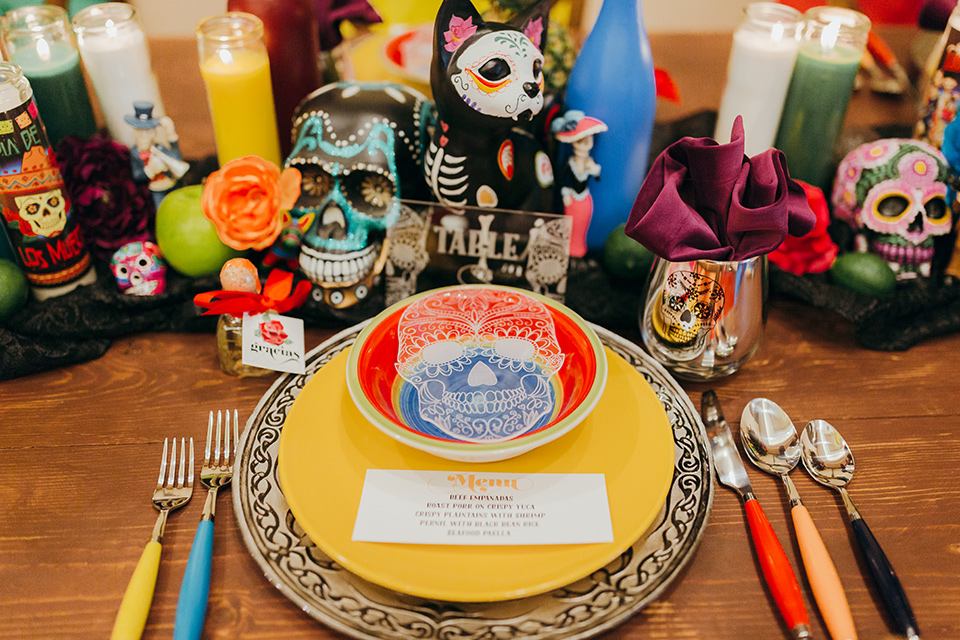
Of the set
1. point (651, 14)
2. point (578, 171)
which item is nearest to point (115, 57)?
point (578, 171)

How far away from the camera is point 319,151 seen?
81 centimetres

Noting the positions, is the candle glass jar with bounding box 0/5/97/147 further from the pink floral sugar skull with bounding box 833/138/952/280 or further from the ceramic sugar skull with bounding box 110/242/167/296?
the pink floral sugar skull with bounding box 833/138/952/280

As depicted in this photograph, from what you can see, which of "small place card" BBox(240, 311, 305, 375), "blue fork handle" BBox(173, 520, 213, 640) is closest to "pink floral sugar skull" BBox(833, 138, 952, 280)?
"small place card" BBox(240, 311, 305, 375)

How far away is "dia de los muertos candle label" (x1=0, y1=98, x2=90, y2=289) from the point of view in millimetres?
727

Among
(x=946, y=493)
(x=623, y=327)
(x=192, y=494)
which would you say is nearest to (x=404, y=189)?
(x=623, y=327)

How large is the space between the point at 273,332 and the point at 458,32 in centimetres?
39

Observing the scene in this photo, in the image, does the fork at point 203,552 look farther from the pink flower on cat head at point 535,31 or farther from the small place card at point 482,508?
the pink flower on cat head at point 535,31

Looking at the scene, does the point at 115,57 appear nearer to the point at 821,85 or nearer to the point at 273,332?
the point at 273,332

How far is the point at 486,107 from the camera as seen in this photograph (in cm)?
72

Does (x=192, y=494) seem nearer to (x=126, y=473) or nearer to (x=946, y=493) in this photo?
(x=126, y=473)

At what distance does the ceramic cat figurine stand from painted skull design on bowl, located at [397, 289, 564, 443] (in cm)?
14

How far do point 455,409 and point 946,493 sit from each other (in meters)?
0.49

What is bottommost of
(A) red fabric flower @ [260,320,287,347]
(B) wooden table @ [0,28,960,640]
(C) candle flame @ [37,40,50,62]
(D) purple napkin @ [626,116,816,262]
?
(B) wooden table @ [0,28,960,640]

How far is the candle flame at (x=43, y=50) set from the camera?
855 millimetres
